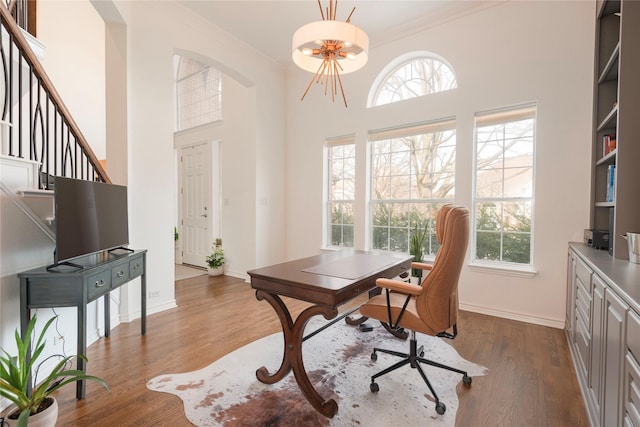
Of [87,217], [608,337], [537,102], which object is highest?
[537,102]

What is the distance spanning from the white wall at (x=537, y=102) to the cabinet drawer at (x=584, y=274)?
2.88 ft

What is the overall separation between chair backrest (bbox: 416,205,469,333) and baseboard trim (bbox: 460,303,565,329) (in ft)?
6.14

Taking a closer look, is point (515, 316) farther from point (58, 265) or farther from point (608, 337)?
point (58, 265)

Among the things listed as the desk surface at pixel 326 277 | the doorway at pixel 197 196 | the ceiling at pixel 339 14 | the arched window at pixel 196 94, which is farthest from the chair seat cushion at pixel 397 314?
the arched window at pixel 196 94

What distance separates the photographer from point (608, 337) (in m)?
1.38

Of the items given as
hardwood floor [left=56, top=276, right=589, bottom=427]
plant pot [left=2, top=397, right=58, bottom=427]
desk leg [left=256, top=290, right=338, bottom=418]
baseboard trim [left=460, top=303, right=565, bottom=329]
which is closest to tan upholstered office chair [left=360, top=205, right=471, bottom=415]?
desk leg [left=256, top=290, right=338, bottom=418]

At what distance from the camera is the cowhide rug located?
1693 millimetres

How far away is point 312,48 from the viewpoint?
2.13 metres

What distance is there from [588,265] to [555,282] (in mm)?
1367

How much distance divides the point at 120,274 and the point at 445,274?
242 centimetres

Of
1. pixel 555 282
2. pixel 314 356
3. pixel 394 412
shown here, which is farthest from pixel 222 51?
pixel 555 282

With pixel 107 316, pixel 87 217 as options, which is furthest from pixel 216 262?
pixel 87 217

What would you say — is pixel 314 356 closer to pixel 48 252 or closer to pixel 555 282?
pixel 48 252

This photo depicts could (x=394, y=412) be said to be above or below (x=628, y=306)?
below
